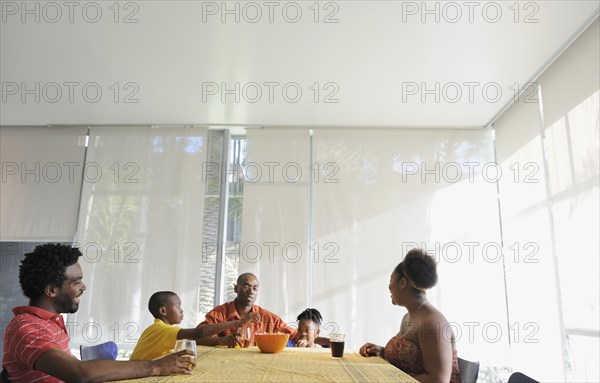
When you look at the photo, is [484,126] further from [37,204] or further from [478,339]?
[37,204]

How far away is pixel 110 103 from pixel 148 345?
303 centimetres

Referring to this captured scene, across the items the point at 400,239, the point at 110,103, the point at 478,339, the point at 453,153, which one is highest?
the point at 110,103

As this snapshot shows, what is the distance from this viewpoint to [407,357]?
1876mm

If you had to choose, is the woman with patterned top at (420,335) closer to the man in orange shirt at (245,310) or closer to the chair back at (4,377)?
the man in orange shirt at (245,310)

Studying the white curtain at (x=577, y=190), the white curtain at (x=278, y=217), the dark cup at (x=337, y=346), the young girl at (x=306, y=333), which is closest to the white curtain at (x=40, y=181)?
the white curtain at (x=278, y=217)

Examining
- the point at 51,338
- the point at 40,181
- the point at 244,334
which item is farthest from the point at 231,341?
the point at 40,181

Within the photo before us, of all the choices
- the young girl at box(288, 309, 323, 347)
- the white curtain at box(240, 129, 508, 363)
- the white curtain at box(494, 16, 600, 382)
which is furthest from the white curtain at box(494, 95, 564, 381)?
the young girl at box(288, 309, 323, 347)

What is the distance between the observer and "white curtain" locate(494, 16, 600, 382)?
10.1ft

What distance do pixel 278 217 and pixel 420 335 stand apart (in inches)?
116

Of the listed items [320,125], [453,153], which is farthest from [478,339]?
[320,125]

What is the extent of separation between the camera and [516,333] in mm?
4320

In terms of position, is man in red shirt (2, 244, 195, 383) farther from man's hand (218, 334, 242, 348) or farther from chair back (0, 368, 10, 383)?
man's hand (218, 334, 242, 348)

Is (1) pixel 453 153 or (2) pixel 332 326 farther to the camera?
(1) pixel 453 153

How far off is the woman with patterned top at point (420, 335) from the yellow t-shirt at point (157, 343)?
0.78 m
